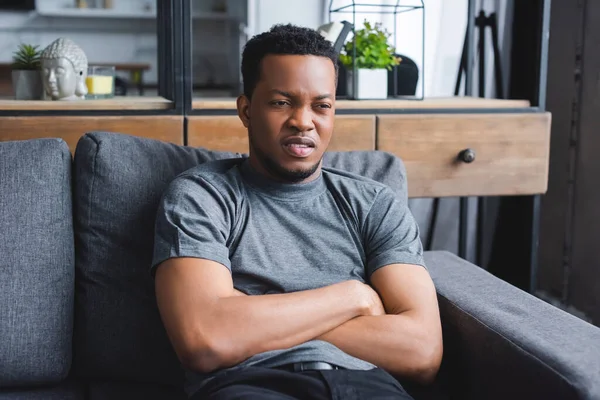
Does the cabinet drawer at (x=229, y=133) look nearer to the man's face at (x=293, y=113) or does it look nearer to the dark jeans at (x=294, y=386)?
the man's face at (x=293, y=113)

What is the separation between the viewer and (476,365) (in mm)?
1263

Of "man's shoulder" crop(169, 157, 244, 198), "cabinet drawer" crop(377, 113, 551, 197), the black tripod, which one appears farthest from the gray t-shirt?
the black tripod

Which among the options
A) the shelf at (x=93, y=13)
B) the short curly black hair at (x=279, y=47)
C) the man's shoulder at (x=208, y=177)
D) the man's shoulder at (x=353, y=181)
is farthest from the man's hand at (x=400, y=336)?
the shelf at (x=93, y=13)

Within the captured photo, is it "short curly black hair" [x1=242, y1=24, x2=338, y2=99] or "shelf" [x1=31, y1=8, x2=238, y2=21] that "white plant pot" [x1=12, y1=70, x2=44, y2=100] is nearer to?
"short curly black hair" [x1=242, y1=24, x2=338, y2=99]

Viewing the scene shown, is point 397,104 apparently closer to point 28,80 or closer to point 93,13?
point 28,80

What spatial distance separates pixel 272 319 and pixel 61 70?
108 cm

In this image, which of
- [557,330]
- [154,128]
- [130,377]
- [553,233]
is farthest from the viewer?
[553,233]

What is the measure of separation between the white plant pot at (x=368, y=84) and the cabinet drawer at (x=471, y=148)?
0.13 meters

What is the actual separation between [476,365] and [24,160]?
0.92 meters

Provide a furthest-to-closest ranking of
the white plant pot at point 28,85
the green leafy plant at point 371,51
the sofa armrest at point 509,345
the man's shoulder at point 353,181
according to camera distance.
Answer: the green leafy plant at point 371,51, the white plant pot at point 28,85, the man's shoulder at point 353,181, the sofa armrest at point 509,345

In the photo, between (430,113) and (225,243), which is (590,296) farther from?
(225,243)

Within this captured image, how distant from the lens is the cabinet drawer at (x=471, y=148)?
198 centimetres

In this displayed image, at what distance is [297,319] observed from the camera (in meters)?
1.15

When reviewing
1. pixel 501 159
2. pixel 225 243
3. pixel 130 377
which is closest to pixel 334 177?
pixel 225 243
